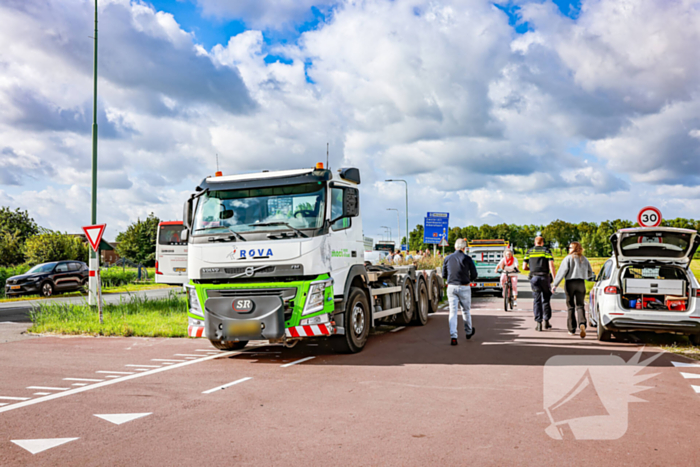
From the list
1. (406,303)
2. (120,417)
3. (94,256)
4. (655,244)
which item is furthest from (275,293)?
(94,256)

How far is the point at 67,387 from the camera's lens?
7.44 m

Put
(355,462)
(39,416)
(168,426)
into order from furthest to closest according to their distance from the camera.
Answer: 1. (39,416)
2. (168,426)
3. (355,462)

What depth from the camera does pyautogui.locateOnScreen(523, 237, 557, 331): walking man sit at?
12.1 meters

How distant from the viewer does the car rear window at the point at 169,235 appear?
20.7 metres

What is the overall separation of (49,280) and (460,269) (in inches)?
887

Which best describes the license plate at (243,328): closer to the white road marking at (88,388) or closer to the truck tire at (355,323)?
the white road marking at (88,388)

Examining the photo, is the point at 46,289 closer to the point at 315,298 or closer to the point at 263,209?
the point at 263,209

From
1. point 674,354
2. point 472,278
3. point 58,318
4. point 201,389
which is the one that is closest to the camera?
point 201,389

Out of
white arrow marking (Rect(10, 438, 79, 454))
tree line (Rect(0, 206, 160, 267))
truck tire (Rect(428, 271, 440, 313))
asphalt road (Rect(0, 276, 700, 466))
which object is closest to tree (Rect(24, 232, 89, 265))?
tree line (Rect(0, 206, 160, 267))

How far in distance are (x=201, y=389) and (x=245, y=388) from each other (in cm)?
55

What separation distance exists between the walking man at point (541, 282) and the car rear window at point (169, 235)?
509 inches

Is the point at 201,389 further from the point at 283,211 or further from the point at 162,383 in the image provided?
the point at 283,211

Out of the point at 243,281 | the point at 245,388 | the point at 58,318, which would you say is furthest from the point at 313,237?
the point at 58,318

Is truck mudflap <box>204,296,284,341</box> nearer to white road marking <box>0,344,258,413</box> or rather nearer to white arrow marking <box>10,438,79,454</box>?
white road marking <box>0,344,258,413</box>
